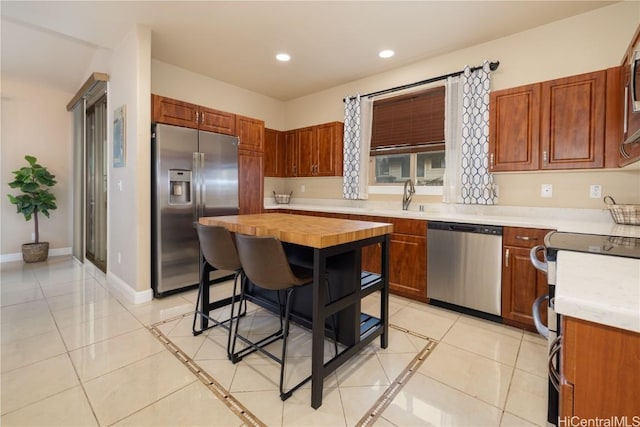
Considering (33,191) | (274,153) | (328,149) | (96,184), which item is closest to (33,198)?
(33,191)

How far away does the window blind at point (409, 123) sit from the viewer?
3.59m

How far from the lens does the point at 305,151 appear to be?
15.8 ft

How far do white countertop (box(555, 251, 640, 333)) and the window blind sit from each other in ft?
9.42

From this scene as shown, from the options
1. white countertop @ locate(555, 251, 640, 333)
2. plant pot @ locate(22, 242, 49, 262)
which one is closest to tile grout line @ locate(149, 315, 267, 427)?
white countertop @ locate(555, 251, 640, 333)

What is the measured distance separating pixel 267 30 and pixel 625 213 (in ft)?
11.6

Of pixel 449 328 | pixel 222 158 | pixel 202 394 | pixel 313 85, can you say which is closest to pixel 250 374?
pixel 202 394

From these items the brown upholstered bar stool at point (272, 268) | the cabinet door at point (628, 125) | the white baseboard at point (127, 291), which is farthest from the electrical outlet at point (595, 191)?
the white baseboard at point (127, 291)

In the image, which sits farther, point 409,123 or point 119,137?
point 409,123

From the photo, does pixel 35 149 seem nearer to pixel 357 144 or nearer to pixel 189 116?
pixel 189 116

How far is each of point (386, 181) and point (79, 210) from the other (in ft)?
15.9

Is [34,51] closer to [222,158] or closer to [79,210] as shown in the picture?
[79,210]

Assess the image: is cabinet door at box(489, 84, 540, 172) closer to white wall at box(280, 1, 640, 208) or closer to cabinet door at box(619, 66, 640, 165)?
white wall at box(280, 1, 640, 208)

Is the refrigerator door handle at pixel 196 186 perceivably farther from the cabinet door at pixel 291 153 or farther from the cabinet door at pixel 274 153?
the cabinet door at pixel 291 153

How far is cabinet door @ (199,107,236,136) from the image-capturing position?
359 centimetres
